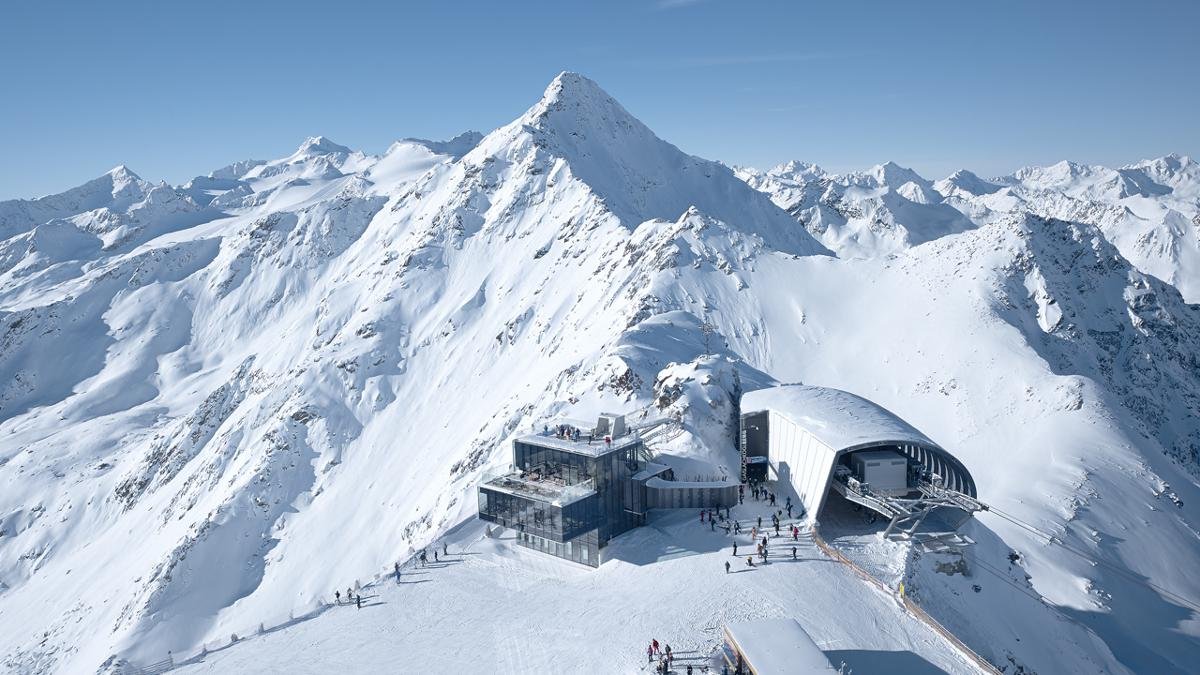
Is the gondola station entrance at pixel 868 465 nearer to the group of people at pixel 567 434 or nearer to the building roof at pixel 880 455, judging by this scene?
the building roof at pixel 880 455

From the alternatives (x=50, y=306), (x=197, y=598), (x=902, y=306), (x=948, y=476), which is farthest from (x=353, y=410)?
(x=50, y=306)

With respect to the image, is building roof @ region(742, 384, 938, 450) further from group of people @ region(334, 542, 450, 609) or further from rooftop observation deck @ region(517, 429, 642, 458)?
group of people @ region(334, 542, 450, 609)

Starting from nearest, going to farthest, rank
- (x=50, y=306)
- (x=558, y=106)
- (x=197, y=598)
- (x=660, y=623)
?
1. (x=660, y=623)
2. (x=197, y=598)
3. (x=558, y=106)
4. (x=50, y=306)

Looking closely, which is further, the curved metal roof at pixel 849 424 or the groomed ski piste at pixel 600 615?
the curved metal roof at pixel 849 424

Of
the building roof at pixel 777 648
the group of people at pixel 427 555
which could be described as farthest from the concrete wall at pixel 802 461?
the group of people at pixel 427 555

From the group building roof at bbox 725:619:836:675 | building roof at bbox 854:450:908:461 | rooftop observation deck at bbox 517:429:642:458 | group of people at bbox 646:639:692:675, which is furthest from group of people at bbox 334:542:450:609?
building roof at bbox 854:450:908:461

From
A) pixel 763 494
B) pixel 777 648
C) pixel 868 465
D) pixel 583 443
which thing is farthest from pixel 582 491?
pixel 777 648

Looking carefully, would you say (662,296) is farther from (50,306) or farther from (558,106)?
(50,306)
